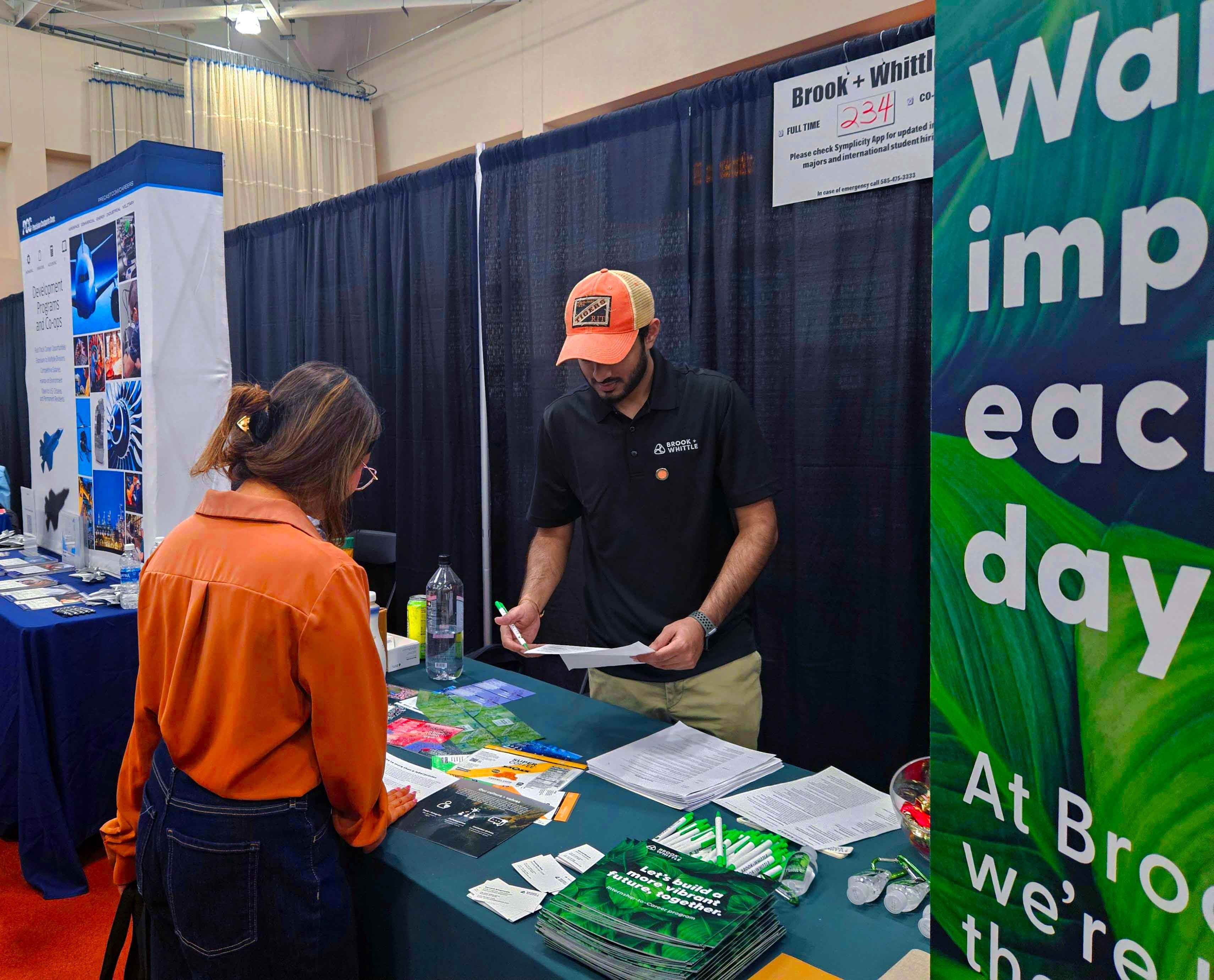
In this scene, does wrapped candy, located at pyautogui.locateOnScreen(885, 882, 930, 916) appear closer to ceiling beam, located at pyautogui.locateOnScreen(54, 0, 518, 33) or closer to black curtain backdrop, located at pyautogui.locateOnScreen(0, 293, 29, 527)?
ceiling beam, located at pyautogui.locateOnScreen(54, 0, 518, 33)

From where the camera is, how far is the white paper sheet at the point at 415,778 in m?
1.46

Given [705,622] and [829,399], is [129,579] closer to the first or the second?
[705,622]

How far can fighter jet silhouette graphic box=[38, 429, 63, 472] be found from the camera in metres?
3.44

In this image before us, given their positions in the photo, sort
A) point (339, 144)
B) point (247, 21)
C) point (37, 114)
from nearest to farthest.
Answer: point (247, 21)
point (339, 144)
point (37, 114)

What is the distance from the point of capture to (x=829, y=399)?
2.58 metres

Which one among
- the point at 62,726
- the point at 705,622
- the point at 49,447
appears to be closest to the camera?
the point at 705,622

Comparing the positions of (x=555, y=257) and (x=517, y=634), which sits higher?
(x=555, y=257)

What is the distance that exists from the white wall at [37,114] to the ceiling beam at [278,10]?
375 mm

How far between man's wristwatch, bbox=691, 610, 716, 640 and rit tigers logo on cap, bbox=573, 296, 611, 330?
2.18ft

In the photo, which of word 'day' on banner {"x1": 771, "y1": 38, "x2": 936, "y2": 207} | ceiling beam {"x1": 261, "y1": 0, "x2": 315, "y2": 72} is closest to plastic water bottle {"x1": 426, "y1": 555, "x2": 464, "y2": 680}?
word 'day' on banner {"x1": 771, "y1": 38, "x2": 936, "y2": 207}

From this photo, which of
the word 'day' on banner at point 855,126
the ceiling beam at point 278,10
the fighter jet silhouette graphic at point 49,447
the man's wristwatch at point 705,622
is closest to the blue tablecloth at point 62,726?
the fighter jet silhouette graphic at point 49,447

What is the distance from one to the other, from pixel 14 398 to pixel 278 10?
14.2 ft

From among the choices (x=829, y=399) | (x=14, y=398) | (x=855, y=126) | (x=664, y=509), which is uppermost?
(x=855, y=126)

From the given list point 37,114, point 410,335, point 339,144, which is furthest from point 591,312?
point 37,114
